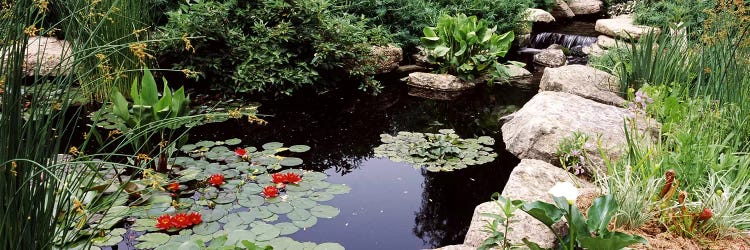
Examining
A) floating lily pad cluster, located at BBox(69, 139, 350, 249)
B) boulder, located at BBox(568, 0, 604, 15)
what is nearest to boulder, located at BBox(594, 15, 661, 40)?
boulder, located at BBox(568, 0, 604, 15)

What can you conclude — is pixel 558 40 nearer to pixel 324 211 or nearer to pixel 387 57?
pixel 387 57

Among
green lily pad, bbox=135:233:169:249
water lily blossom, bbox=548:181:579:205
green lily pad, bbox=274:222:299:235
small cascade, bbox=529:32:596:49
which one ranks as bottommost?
small cascade, bbox=529:32:596:49

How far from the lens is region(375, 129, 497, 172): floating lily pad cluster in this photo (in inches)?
158

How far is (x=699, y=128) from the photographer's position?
2.94 m

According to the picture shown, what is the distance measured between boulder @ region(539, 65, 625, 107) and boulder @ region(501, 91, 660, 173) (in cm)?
47

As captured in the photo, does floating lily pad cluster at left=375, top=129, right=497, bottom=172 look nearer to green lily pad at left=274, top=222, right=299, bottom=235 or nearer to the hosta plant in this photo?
green lily pad at left=274, top=222, right=299, bottom=235

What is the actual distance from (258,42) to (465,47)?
85.8 inches

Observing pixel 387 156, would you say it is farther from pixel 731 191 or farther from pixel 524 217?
pixel 731 191

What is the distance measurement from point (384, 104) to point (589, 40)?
4.39 metres

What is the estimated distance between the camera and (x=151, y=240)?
2654 mm

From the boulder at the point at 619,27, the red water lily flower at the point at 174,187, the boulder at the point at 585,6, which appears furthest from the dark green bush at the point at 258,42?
the boulder at the point at 585,6

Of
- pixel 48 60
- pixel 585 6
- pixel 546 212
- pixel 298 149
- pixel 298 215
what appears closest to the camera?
pixel 546 212

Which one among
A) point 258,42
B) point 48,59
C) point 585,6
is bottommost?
point 585,6

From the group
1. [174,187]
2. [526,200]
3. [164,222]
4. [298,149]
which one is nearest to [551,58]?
[298,149]
